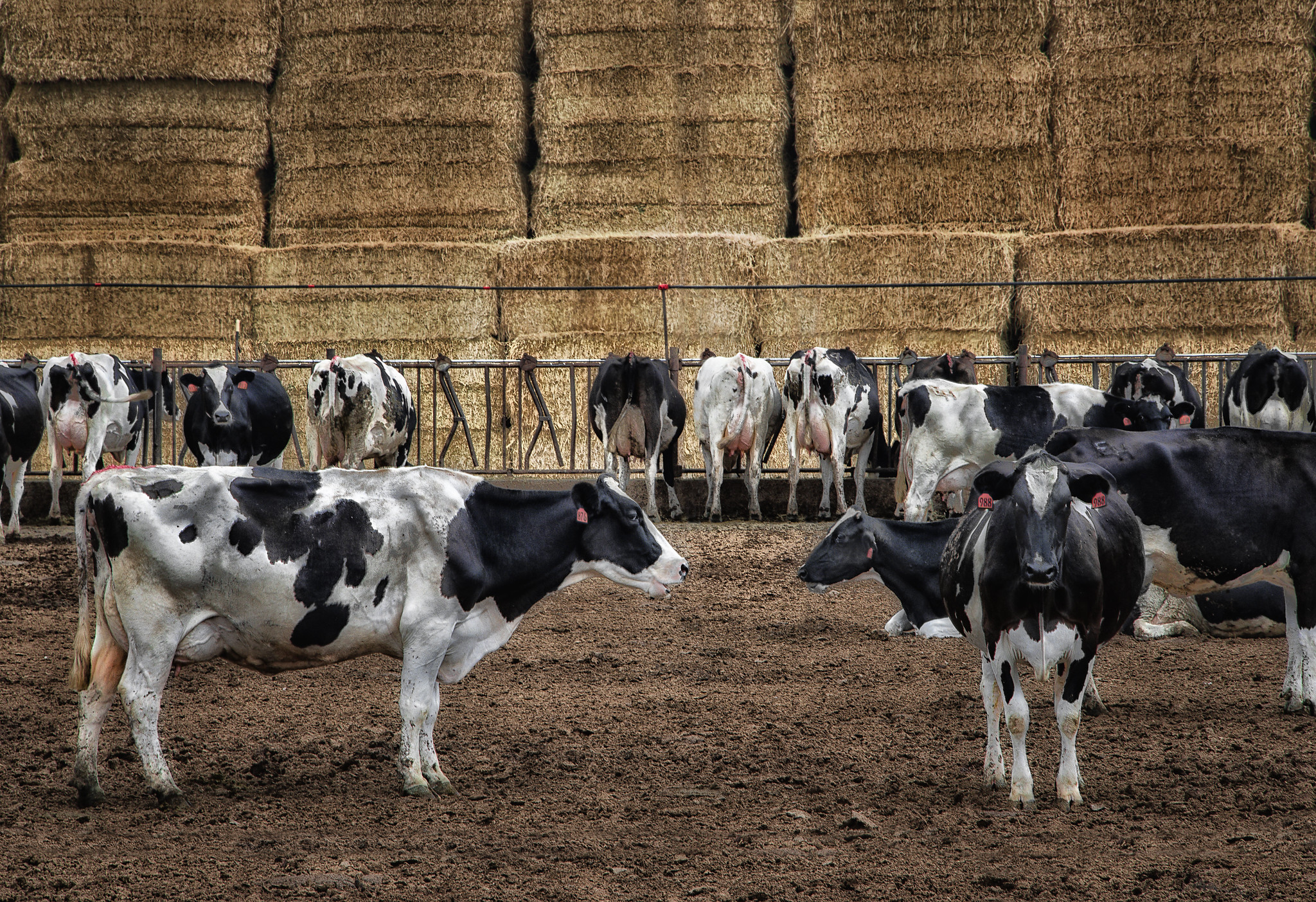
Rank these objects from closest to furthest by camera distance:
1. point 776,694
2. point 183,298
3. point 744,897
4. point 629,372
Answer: point 744,897, point 776,694, point 629,372, point 183,298

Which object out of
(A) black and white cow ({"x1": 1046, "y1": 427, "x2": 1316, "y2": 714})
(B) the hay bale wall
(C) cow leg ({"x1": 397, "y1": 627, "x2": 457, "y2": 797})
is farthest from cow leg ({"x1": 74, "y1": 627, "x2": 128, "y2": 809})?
(B) the hay bale wall

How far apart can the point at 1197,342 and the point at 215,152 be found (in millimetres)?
12541

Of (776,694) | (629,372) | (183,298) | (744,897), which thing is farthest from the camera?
(183,298)

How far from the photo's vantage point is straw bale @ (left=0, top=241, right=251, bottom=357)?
16422 millimetres

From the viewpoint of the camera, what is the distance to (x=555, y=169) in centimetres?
1672

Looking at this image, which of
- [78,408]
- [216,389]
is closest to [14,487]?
[78,408]

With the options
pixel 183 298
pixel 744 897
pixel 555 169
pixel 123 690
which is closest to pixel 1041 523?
pixel 744 897

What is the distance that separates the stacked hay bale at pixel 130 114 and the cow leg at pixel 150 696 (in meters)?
12.9

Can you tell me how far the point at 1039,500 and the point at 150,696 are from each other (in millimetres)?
3634

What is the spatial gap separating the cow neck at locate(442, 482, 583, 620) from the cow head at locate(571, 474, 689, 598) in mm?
63

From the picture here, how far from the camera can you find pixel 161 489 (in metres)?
5.30

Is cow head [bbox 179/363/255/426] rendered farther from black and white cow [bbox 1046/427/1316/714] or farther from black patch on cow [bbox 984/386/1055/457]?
black and white cow [bbox 1046/427/1316/714]

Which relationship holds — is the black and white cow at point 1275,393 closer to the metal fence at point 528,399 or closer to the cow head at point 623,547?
the metal fence at point 528,399

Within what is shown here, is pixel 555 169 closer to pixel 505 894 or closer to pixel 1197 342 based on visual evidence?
pixel 1197 342
